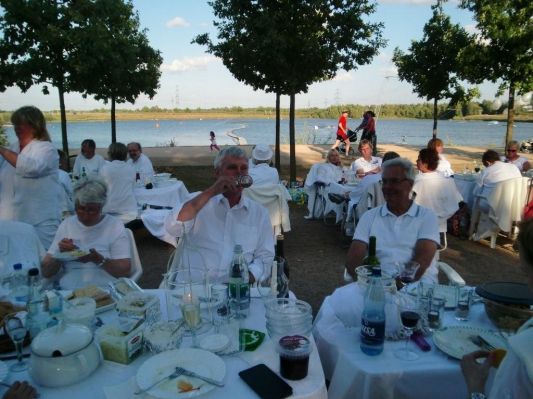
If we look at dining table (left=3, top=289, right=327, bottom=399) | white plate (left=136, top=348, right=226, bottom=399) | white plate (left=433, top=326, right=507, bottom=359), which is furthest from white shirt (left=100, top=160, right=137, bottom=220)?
white plate (left=433, top=326, right=507, bottom=359)

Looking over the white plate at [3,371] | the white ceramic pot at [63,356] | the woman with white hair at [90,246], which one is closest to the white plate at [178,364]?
the white ceramic pot at [63,356]

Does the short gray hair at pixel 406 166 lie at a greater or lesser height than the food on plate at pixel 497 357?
greater

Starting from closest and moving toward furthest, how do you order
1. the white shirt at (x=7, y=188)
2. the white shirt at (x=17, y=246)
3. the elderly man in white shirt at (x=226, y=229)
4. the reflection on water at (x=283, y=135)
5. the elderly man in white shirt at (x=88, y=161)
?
the white shirt at (x=17, y=246), the elderly man in white shirt at (x=226, y=229), the white shirt at (x=7, y=188), the elderly man in white shirt at (x=88, y=161), the reflection on water at (x=283, y=135)

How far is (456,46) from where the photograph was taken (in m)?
9.71

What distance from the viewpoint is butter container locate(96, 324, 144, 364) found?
4.94 feet

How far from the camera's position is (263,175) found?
19.1ft

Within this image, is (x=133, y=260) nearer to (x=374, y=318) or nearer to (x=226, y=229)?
(x=226, y=229)

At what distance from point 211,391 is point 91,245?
5.62ft

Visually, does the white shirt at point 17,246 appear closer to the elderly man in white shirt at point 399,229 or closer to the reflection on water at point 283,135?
the elderly man in white shirt at point 399,229

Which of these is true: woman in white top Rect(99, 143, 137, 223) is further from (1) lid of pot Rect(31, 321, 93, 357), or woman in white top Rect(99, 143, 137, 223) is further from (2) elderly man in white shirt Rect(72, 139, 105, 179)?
(1) lid of pot Rect(31, 321, 93, 357)

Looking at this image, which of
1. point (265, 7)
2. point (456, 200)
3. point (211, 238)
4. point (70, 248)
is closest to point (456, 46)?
point (265, 7)

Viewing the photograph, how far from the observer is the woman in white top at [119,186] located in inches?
218

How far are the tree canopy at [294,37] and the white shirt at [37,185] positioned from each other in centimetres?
557

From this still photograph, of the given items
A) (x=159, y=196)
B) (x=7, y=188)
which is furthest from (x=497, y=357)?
(x=159, y=196)
